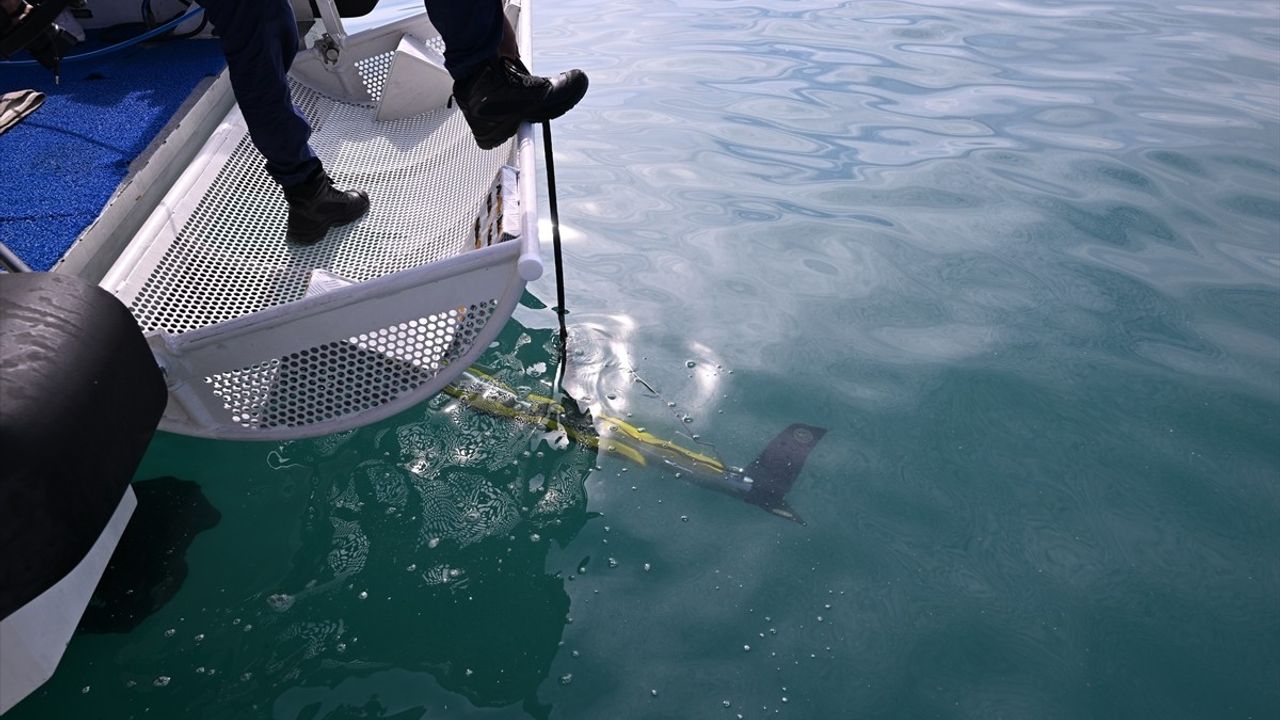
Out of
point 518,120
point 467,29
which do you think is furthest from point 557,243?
point 467,29

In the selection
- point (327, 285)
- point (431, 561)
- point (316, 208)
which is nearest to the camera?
point (431, 561)

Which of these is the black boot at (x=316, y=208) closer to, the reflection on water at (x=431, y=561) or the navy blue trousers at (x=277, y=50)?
the navy blue trousers at (x=277, y=50)

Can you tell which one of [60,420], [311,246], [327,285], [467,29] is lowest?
[311,246]

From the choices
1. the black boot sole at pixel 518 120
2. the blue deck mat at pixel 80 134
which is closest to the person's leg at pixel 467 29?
the black boot sole at pixel 518 120

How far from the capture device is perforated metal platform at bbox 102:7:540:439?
2195 millimetres

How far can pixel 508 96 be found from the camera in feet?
8.98

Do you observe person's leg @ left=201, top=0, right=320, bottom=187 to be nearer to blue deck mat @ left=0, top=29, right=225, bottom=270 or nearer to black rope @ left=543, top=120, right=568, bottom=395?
blue deck mat @ left=0, top=29, right=225, bottom=270

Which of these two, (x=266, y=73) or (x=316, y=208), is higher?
(x=266, y=73)

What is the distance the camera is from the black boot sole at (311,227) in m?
3.02

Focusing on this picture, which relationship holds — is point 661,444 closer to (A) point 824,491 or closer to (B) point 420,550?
(A) point 824,491

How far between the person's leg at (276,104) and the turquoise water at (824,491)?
0.84 metres

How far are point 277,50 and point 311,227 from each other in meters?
0.63

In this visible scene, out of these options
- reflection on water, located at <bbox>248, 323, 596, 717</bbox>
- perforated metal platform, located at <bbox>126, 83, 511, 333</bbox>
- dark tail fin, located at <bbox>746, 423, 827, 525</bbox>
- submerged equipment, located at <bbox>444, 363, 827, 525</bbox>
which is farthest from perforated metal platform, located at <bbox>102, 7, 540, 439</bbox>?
dark tail fin, located at <bbox>746, 423, 827, 525</bbox>

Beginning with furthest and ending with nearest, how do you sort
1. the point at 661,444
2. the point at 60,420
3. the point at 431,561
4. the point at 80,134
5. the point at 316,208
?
the point at 80,134 < the point at 316,208 < the point at 661,444 < the point at 431,561 < the point at 60,420
